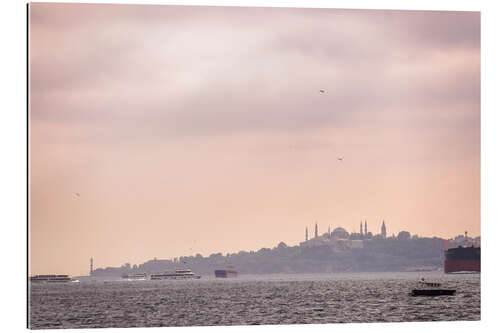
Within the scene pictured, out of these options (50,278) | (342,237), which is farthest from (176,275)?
(50,278)

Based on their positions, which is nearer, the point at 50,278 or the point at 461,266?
the point at 50,278

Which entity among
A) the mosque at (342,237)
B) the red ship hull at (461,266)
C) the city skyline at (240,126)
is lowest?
the red ship hull at (461,266)

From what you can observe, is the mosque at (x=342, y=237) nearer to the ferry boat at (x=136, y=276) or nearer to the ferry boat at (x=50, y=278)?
the ferry boat at (x=136, y=276)

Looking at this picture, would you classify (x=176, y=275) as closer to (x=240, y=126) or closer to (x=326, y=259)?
(x=326, y=259)

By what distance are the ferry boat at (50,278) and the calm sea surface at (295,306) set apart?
170mm

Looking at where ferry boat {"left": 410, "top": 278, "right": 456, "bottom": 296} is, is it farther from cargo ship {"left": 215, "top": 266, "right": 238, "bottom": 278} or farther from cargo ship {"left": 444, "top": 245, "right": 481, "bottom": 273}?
cargo ship {"left": 215, "top": 266, "right": 238, "bottom": 278}

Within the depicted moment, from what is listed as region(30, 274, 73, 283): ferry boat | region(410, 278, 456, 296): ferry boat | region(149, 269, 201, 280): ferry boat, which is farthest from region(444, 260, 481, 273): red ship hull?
region(30, 274, 73, 283): ferry boat

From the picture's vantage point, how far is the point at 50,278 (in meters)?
25.8

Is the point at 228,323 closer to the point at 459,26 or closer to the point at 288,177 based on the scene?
the point at 288,177

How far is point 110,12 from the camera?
2464cm

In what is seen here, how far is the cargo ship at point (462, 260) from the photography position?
2623 centimetres

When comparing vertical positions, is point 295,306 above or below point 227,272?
below

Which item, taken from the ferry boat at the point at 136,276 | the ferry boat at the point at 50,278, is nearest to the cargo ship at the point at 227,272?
the ferry boat at the point at 136,276

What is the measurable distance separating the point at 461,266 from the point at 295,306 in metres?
4.23
